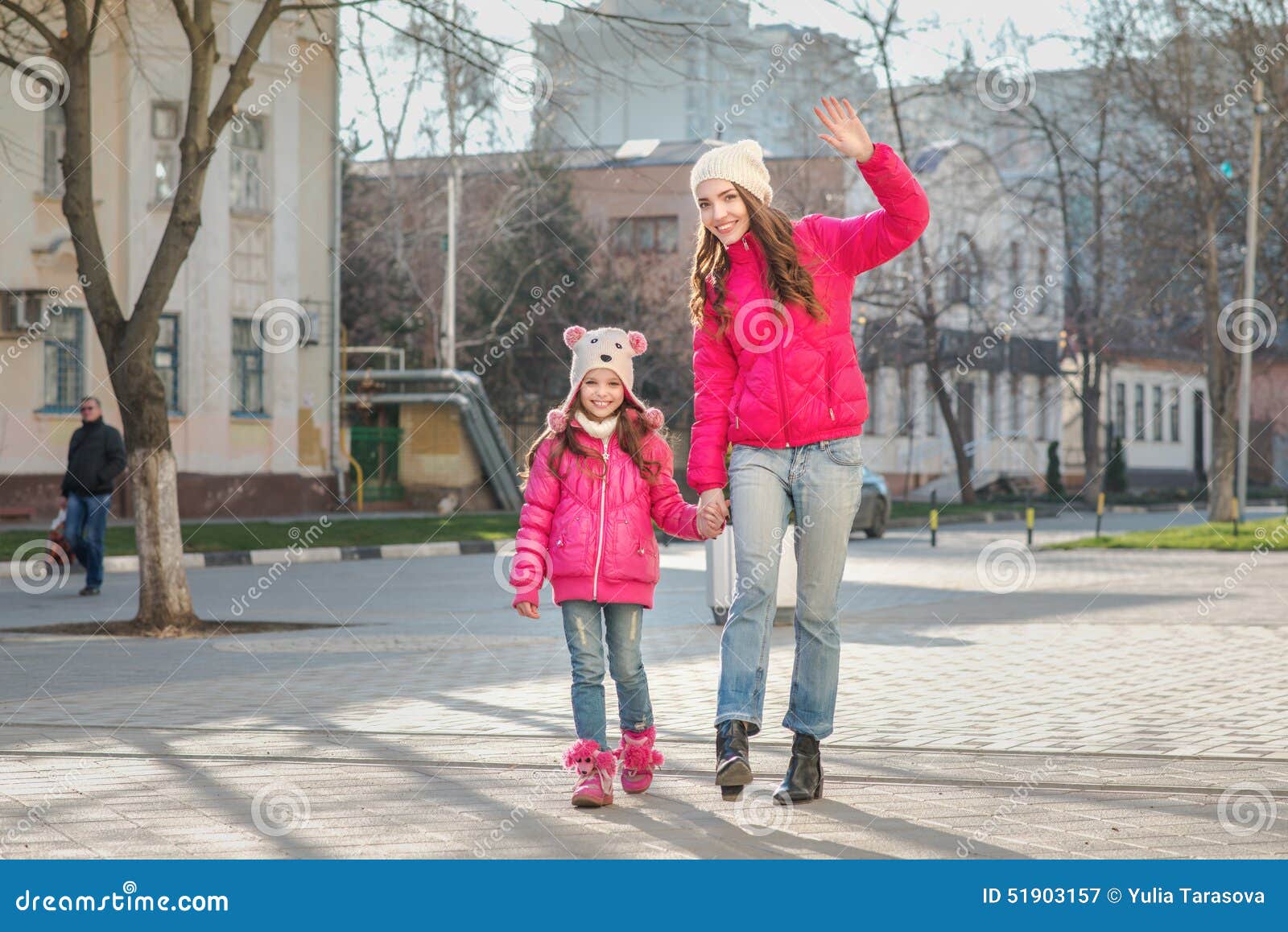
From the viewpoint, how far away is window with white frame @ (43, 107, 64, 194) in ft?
91.9

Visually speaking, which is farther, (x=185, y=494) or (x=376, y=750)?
(x=185, y=494)

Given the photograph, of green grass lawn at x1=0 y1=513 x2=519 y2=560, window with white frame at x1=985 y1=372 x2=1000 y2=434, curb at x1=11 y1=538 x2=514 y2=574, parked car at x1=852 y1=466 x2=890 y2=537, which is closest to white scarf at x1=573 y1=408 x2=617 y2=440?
curb at x1=11 y1=538 x2=514 y2=574

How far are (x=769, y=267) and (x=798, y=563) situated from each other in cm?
92

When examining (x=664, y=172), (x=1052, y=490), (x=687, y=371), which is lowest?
(x=1052, y=490)

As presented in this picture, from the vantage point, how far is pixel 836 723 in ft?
24.6

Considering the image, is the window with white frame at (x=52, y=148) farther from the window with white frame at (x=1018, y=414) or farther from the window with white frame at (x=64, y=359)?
the window with white frame at (x=1018, y=414)

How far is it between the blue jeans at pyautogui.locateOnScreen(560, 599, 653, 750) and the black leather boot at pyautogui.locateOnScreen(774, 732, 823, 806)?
53 centimetres

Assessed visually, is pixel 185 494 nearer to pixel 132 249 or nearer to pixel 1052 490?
pixel 132 249

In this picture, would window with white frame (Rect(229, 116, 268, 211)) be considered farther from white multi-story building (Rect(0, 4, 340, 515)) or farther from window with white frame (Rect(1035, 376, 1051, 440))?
window with white frame (Rect(1035, 376, 1051, 440))

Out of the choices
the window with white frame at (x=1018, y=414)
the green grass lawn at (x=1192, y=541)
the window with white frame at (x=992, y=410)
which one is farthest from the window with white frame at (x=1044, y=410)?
the green grass lawn at (x=1192, y=541)

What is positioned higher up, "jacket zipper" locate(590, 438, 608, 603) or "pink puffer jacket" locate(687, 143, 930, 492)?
"pink puffer jacket" locate(687, 143, 930, 492)

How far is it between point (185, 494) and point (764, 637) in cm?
2477
